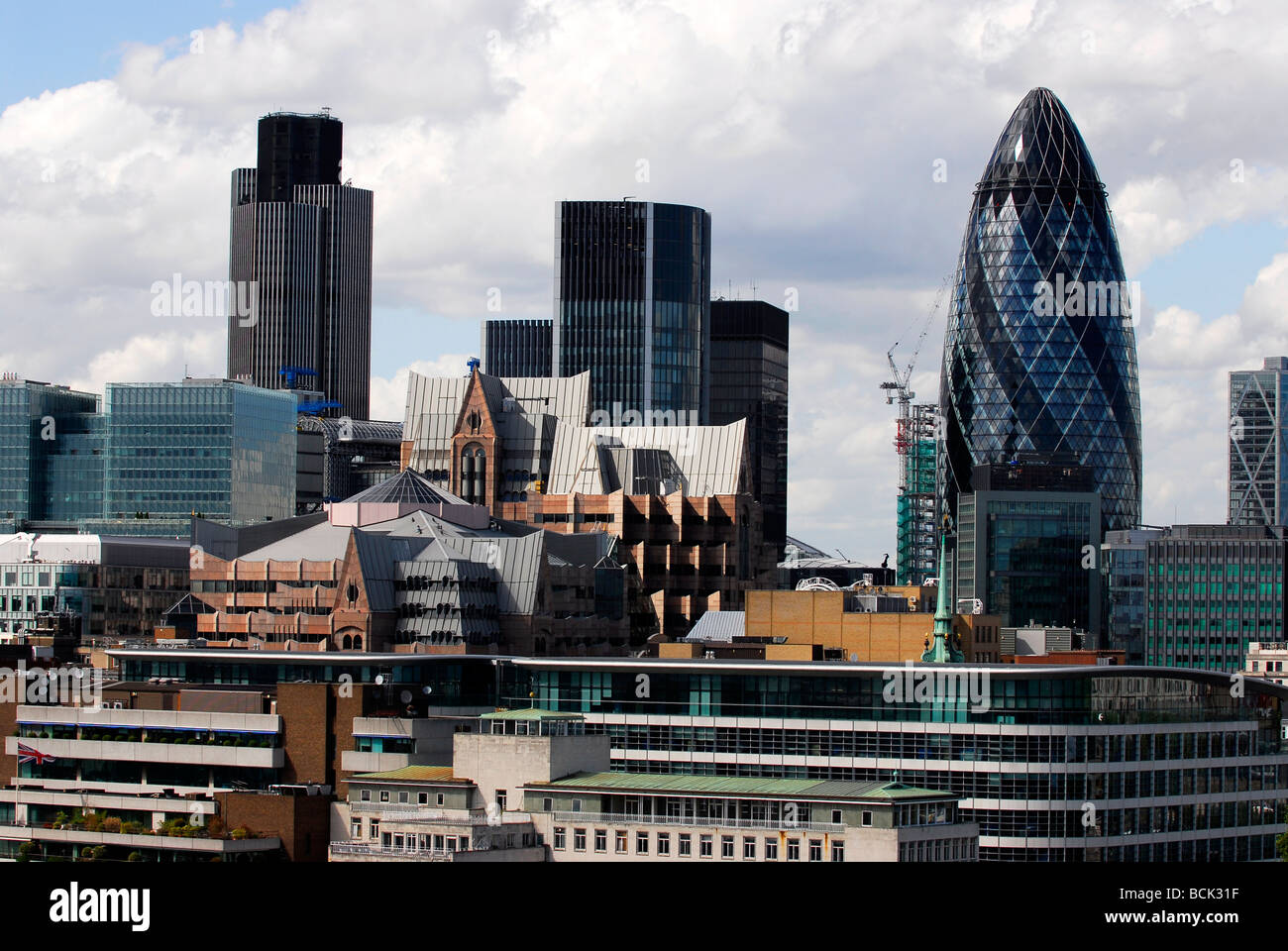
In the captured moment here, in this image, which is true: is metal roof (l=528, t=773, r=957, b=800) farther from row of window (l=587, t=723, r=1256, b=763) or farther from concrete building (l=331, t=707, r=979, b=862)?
row of window (l=587, t=723, r=1256, b=763)

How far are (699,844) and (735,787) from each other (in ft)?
12.2

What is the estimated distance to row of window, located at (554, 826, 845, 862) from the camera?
9069 centimetres

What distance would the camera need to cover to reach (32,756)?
128 meters

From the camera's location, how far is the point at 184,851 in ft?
336

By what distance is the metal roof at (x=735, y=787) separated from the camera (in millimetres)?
92125

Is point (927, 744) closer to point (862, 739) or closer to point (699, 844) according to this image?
point (862, 739)

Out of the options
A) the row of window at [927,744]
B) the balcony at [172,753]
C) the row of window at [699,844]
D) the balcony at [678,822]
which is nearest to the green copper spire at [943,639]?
the row of window at [927,744]

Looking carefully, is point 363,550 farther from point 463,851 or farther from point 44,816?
point 463,851

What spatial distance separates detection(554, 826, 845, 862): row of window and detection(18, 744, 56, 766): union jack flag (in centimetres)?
4425

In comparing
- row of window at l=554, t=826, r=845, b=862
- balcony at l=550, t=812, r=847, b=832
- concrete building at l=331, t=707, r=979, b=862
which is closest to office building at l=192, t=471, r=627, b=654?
concrete building at l=331, t=707, r=979, b=862

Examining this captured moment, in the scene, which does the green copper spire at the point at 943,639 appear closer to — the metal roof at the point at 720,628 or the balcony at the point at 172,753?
the metal roof at the point at 720,628

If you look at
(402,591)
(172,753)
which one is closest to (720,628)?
(402,591)

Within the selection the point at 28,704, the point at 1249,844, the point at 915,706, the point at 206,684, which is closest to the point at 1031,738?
the point at 915,706

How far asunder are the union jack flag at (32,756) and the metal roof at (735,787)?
40610mm
